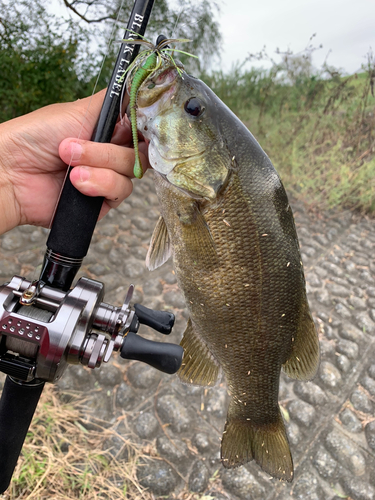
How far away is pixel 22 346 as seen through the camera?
1.03 meters

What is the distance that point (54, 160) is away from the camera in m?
1.55

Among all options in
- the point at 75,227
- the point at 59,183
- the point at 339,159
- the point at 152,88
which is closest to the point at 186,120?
the point at 152,88

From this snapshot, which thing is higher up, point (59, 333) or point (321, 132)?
point (321, 132)

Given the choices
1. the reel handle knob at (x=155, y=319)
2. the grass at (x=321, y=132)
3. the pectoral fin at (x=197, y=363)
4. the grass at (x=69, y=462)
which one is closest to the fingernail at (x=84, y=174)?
the reel handle knob at (x=155, y=319)

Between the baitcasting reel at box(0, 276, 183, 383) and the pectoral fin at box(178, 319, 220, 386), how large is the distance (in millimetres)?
366

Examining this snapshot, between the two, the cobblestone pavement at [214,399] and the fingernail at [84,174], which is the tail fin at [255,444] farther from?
the fingernail at [84,174]

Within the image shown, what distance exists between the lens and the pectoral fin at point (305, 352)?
54.9 inches

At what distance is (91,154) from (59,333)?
62 centimetres

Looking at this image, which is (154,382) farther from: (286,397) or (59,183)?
(59,183)

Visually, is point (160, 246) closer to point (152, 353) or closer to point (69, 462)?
point (152, 353)

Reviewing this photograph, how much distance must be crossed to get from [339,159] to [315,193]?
0.79 metres

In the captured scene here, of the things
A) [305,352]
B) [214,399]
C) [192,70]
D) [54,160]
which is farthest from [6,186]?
[192,70]

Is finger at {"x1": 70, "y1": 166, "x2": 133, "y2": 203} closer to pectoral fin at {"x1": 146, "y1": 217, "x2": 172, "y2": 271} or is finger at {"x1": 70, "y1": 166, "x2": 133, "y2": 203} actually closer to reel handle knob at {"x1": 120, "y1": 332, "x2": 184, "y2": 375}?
pectoral fin at {"x1": 146, "y1": 217, "x2": 172, "y2": 271}

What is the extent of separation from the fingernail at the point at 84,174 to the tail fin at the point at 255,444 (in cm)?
114
